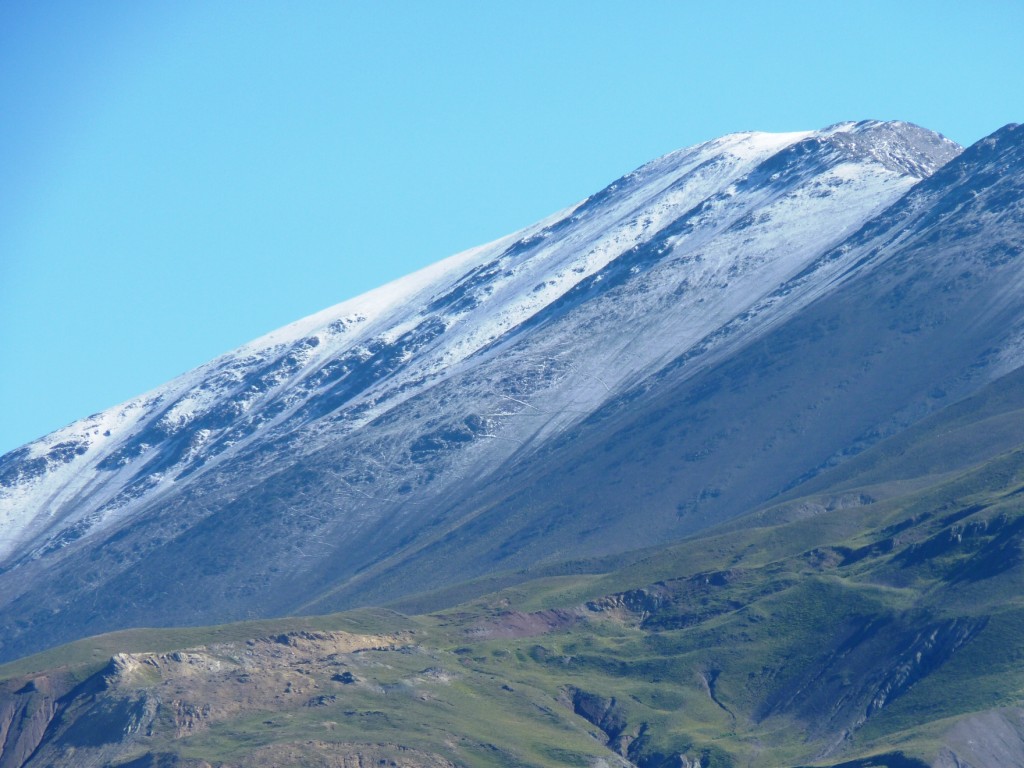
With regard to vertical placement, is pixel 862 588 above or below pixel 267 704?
below

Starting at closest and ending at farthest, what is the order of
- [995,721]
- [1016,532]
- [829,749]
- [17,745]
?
1. [995,721]
2. [829,749]
3. [17,745]
4. [1016,532]

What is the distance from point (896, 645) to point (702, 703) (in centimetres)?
2025

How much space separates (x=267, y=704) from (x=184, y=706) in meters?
7.93

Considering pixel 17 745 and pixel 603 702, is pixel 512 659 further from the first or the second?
pixel 17 745

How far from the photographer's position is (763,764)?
6462 inches

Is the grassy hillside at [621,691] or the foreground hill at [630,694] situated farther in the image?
the grassy hillside at [621,691]

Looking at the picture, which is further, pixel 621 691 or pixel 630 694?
A: pixel 621 691

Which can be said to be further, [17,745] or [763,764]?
[17,745]

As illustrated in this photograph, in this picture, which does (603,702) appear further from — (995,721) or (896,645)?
(995,721)

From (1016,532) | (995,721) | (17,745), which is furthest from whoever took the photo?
(1016,532)

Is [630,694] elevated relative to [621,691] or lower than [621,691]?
lower

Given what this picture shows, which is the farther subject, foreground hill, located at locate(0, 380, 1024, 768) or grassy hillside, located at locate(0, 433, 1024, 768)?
grassy hillside, located at locate(0, 433, 1024, 768)

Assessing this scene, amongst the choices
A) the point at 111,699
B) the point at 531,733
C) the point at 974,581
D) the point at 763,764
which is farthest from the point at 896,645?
the point at 111,699

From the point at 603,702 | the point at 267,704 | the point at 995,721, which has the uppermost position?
the point at 267,704
